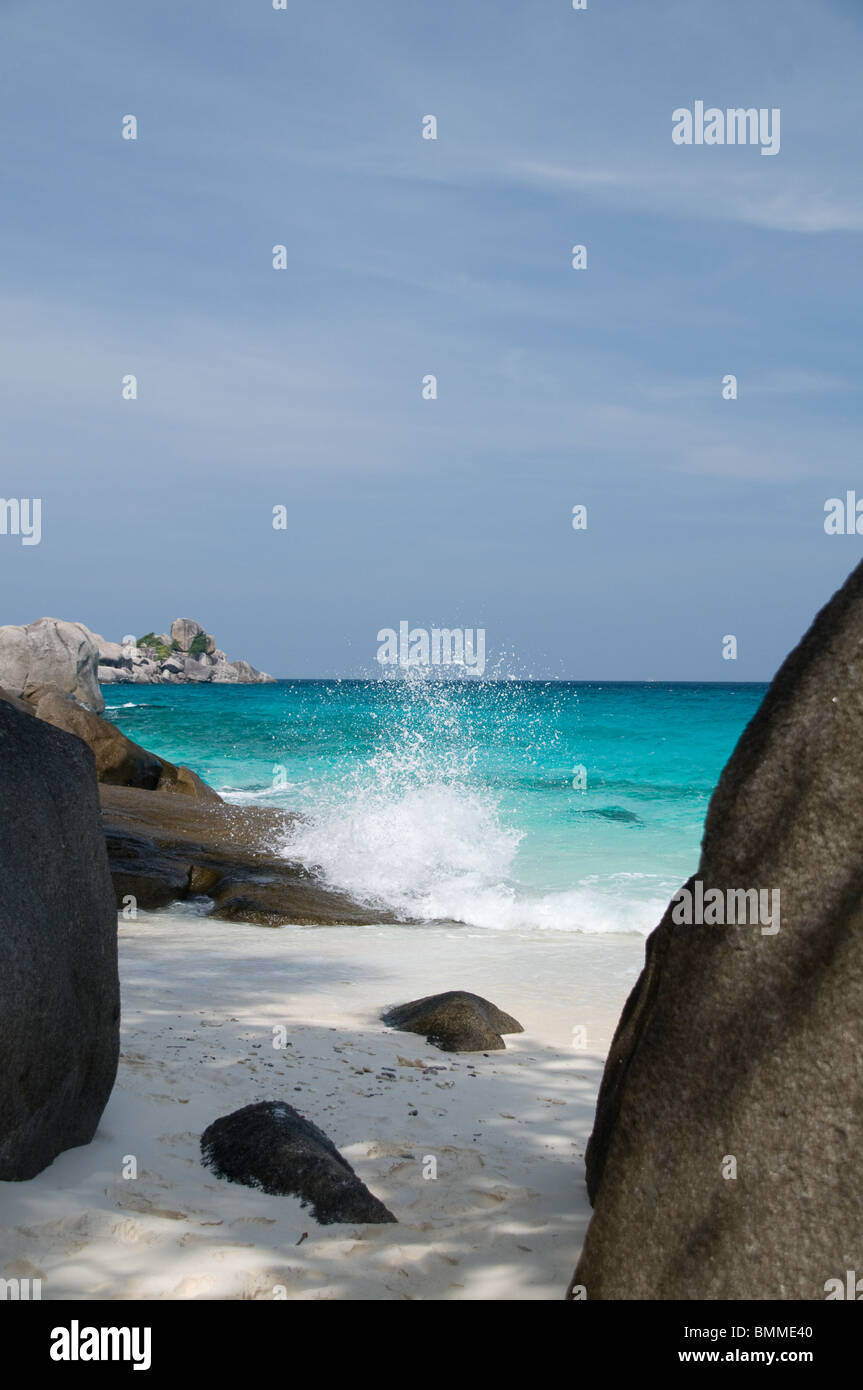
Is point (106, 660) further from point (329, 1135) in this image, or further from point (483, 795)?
point (329, 1135)

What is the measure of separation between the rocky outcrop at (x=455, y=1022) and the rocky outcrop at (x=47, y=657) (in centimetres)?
3237

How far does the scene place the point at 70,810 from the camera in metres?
4.14

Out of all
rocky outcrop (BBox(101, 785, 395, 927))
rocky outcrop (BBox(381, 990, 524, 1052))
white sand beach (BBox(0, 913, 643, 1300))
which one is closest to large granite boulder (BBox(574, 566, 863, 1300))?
white sand beach (BBox(0, 913, 643, 1300))

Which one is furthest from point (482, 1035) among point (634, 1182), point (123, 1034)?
point (634, 1182)

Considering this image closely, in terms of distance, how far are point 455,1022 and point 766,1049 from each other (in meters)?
4.21

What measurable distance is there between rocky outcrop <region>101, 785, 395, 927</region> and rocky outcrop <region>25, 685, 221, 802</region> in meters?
3.01

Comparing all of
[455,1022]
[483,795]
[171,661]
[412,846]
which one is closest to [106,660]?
[171,661]

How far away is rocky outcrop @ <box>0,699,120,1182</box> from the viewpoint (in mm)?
3646

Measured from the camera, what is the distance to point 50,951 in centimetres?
383

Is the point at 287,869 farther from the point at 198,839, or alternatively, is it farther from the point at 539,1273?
the point at 539,1273

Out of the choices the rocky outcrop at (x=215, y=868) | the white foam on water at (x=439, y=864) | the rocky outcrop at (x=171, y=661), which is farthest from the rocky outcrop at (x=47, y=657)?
the rocky outcrop at (x=171, y=661)

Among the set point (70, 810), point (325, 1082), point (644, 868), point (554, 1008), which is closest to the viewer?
point (70, 810)

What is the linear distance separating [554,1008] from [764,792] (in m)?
5.42

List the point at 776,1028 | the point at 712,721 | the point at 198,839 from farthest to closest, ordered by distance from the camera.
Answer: the point at 712,721 → the point at 198,839 → the point at 776,1028
